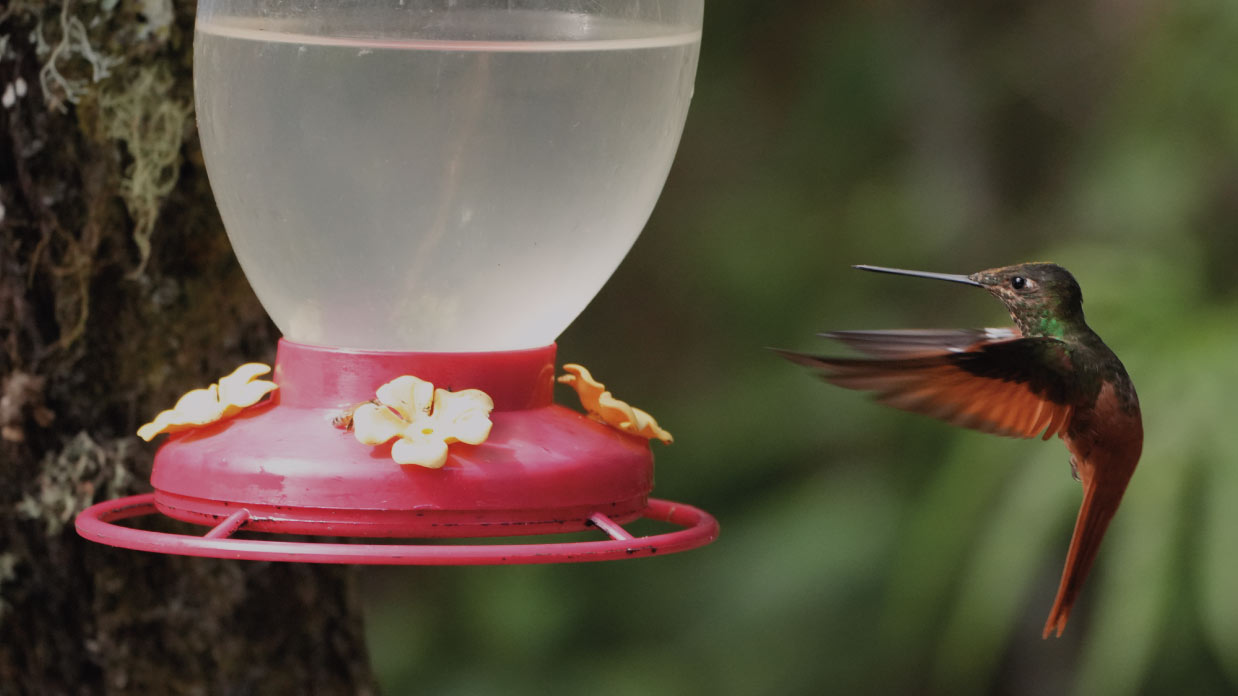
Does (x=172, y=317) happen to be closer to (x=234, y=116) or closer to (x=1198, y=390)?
(x=234, y=116)

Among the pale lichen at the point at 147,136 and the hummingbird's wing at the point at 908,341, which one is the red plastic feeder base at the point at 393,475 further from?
the pale lichen at the point at 147,136

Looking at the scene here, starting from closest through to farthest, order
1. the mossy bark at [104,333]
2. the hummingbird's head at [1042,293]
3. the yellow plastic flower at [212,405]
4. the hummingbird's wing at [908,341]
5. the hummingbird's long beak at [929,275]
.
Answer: the yellow plastic flower at [212,405] < the hummingbird's long beak at [929,275] < the hummingbird's wing at [908,341] < the hummingbird's head at [1042,293] < the mossy bark at [104,333]

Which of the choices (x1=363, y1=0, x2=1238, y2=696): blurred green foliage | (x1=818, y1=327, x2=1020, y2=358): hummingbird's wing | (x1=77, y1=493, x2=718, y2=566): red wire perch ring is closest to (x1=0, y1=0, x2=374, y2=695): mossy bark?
(x1=77, y1=493, x2=718, y2=566): red wire perch ring

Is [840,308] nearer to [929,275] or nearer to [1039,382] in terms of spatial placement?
[1039,382]

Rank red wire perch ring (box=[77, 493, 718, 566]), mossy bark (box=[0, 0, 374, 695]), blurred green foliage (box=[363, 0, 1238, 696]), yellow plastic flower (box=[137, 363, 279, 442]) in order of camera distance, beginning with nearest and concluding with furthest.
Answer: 1. red wire perch ring (box=[77, 493, 718, 566])
2. yellow plastic flower (box=[137, 363, 279, 442])
3. mossy bark (box=[0, 0, 374, 695])
4. blurred green foliage (box=[363, 0, 1238, 696])

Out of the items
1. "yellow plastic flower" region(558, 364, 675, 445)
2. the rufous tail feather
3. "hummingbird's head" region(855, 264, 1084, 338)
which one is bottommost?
the rufous tail feather

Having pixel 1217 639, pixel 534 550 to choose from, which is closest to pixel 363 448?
pixel 534 550

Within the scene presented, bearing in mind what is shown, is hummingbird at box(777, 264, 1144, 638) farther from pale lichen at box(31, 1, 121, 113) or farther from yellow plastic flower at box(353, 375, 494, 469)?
pale lichen at box(31, 1, 121, 113)

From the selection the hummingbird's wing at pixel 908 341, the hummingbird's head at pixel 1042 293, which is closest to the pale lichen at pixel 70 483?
the hummingbird's wing at pixel 908 341

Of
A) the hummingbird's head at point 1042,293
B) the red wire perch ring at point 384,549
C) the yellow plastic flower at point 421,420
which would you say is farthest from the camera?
the hummingbird's head at point 1042,293
